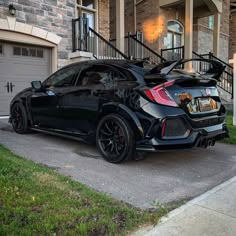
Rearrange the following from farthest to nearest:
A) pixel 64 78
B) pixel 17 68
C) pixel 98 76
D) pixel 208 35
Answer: pixel 208 35, pixel 17 68, pixel 64 78, pixel 98 76

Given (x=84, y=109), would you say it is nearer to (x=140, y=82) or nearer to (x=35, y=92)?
(x=140, y=82)

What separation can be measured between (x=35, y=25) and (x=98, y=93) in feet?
18.2

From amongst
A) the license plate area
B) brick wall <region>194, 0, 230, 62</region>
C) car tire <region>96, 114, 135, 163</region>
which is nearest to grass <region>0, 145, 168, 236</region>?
car tire <region>96, 114, 135, 163</region>

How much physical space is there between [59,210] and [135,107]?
186cm

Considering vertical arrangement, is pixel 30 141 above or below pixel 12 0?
below

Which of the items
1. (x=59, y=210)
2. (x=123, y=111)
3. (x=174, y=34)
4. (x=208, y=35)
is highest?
(x=208, y=35)

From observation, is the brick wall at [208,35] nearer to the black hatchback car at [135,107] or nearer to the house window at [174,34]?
the house window at [174,34]

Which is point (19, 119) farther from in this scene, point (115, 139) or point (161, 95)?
point (161, 95)

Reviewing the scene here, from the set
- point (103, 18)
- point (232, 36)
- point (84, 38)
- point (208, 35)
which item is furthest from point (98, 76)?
point (232, 36)

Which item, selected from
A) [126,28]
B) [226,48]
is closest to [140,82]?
[126,28]

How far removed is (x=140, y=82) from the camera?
4.22 metres

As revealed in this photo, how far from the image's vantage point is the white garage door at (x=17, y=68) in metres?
8.64

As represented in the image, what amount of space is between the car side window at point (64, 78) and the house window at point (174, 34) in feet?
33.9

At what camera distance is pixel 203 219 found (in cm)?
284
